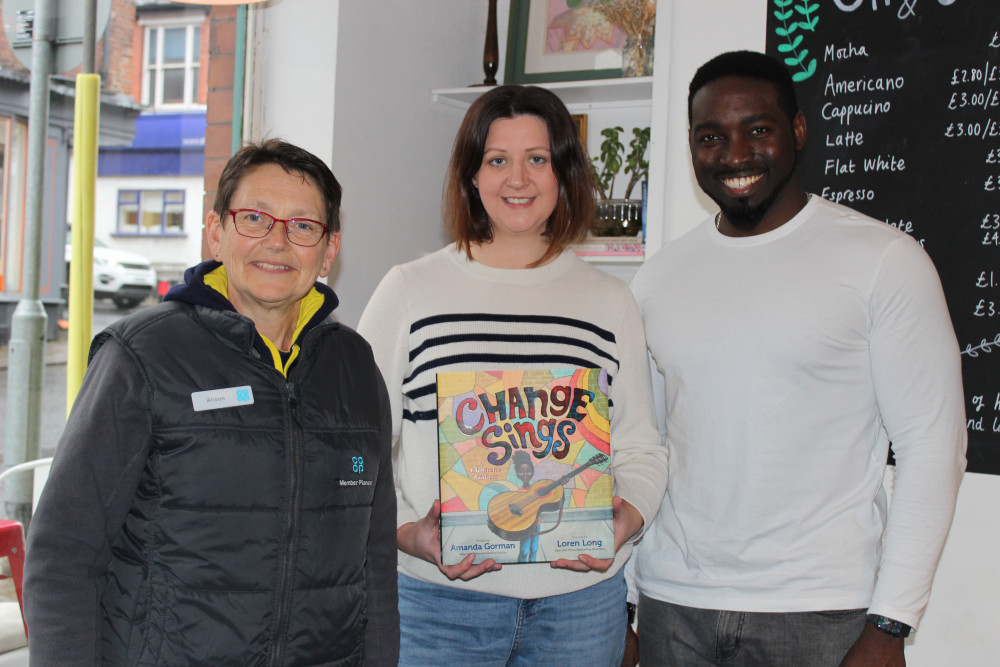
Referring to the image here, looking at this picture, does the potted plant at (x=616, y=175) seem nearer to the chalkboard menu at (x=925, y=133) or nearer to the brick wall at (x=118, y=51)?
the chalkboard menu at (x=925, y=133)

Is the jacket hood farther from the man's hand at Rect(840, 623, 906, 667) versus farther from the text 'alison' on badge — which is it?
the man's hand at Rect(840, 623, 906, 667)

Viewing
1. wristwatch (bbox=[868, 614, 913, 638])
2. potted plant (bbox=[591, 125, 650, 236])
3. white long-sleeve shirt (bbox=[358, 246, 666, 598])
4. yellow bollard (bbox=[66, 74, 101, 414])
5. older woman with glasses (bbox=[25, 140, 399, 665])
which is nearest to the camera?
older woman with glasses (bbox=[25, 140, 399, 665])

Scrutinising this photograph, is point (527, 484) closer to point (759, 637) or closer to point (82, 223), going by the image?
point (759, 637)

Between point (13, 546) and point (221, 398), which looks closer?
point (221, 398)

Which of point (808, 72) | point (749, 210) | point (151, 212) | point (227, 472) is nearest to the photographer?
point (227, 472)

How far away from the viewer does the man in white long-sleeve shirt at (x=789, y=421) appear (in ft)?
5.13

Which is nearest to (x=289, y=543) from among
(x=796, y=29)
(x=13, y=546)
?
(x=13, y=546)

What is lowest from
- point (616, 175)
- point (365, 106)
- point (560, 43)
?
point (616, 175)

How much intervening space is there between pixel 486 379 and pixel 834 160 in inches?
58.1

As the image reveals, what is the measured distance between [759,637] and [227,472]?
101 cm

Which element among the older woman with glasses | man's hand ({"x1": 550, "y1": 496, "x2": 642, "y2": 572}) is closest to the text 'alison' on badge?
the older woman with glasses

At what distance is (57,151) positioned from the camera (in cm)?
280

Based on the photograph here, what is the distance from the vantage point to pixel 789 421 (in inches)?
64.9

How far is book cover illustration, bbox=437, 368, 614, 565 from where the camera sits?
1.58 m
